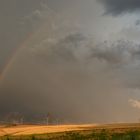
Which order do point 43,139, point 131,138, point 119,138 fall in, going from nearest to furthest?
point 131,138 < point 119,138 < point 43,139

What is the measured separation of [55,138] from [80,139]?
47.2 ft

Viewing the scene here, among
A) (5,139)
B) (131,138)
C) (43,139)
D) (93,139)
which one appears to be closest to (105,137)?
(93,139)

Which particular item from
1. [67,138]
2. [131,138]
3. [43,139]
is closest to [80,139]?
[67,138]

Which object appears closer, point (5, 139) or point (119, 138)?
point (119, 138)

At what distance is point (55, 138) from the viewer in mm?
127312

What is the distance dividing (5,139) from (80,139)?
2774 centimetres

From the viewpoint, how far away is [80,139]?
11506 centimetres

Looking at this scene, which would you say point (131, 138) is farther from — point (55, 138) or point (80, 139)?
point (55, 138)

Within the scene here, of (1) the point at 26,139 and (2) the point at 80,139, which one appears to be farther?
(1) the point at 26,139

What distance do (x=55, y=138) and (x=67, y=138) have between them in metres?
8.70

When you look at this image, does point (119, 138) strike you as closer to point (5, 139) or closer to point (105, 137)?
point (105, 137)

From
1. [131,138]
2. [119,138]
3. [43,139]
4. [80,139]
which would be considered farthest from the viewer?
[43,139]

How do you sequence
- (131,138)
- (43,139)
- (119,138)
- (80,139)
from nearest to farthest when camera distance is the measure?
(131,138), (119,138), (80,139), (43,139)

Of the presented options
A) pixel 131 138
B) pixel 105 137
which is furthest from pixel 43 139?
pixel 131 138
